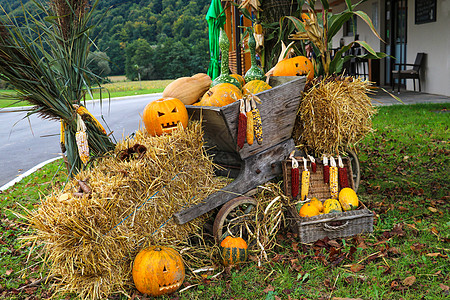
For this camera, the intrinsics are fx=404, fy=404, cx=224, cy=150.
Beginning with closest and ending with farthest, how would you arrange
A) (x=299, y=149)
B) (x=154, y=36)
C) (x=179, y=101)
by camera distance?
(x=179, y=101) < (x=299, y=149) < (x=154, y=36)

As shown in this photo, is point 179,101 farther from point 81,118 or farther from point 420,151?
point 420,151

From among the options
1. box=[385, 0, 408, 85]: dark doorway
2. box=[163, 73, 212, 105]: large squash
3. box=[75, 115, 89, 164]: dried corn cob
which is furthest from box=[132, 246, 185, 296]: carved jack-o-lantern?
box=[385, 0, 408, 85]: dark doorway

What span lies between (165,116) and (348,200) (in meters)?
1.66

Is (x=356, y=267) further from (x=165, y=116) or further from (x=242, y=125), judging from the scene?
(x=165, y=116)

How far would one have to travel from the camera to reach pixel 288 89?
133 inches

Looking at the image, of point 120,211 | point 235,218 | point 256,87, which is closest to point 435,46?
point 256,87

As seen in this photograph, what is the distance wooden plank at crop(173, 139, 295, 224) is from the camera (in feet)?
9.93

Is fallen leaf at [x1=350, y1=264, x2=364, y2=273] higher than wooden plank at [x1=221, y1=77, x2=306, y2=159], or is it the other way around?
wooden plank at [x1=221, y1=77, x2=306, y2=159]

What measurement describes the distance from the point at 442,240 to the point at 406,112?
5.71 m

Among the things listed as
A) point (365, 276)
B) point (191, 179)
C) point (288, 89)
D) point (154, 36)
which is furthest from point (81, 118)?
point (154, 36)

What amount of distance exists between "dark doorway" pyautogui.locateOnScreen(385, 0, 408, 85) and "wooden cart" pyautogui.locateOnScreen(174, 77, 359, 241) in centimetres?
1046

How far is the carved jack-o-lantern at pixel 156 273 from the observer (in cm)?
265

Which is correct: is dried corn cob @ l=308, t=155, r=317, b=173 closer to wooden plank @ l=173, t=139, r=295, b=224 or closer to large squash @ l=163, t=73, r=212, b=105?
wooden plank @ l=173, t=139, r=295, b=224

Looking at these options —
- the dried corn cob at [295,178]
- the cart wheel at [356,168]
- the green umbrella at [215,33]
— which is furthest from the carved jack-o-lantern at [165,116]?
the green umbrella at [215,33]
